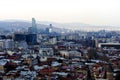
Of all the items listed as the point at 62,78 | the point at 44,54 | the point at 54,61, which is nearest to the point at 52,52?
the point at 44,54

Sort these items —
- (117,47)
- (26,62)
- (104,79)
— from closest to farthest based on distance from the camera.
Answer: (104,79), (26,62), (117,47)

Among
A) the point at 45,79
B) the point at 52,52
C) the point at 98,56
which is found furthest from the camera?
the point at 52,52

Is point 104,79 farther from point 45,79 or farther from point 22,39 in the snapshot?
point 22,39

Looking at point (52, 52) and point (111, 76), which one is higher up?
point (111, 76)

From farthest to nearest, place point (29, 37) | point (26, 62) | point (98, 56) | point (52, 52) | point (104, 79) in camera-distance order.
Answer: point (29, 37) → point (52, 52) → point (98, 56) → point (26, 62) → point (104, 79)

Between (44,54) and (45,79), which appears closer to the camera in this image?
(45,79)

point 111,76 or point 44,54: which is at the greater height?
point 111,76

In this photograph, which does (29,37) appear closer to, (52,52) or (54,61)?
(52,52)

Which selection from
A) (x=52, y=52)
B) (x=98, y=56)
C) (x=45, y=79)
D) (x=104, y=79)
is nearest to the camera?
(x=104, y=79)

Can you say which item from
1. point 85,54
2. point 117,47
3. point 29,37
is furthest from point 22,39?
point 85,54
